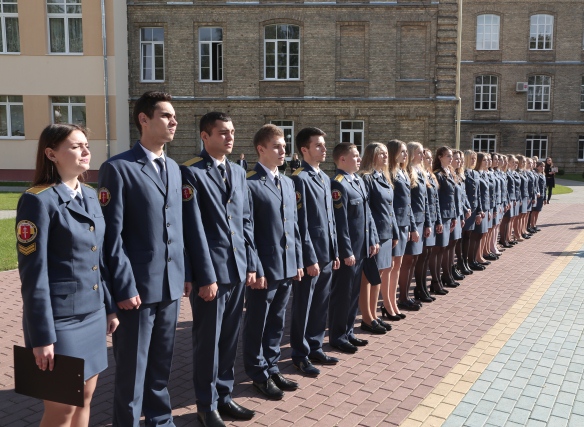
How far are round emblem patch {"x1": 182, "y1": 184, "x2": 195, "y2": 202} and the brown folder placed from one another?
1.43m

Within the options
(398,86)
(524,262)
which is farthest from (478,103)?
(524,262)

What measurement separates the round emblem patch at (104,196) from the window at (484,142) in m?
37.4

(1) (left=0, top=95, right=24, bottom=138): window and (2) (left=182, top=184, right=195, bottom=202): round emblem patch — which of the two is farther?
(1) (left=0, top=95, right=24, bottom=138): window

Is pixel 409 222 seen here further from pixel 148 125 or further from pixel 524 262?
pixel 524 262

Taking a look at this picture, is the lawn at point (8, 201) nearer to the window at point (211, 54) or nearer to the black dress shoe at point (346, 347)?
the window at point (211, 54)

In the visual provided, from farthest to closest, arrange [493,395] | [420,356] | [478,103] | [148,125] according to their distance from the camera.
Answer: [478,103], [420,356], [493,395], [148,125]

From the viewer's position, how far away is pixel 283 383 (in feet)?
15.5

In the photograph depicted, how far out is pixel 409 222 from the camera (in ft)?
22.9

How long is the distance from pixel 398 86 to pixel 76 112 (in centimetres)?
1482

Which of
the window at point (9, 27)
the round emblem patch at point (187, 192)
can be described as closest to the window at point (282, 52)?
the window at point (9, 27)

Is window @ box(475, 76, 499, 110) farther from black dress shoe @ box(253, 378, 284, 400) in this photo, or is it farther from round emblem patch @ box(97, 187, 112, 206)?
round emblem patch @ box(97, 187, 112, 206)

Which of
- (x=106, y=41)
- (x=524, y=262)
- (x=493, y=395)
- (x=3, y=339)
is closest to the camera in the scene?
(x=493, y=395)

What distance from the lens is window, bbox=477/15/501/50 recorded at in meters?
37.8

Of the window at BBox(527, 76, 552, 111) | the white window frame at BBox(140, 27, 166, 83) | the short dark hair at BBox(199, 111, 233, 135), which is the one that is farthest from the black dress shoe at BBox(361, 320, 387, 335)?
the window at BBox(527, 76, 552, 111)
